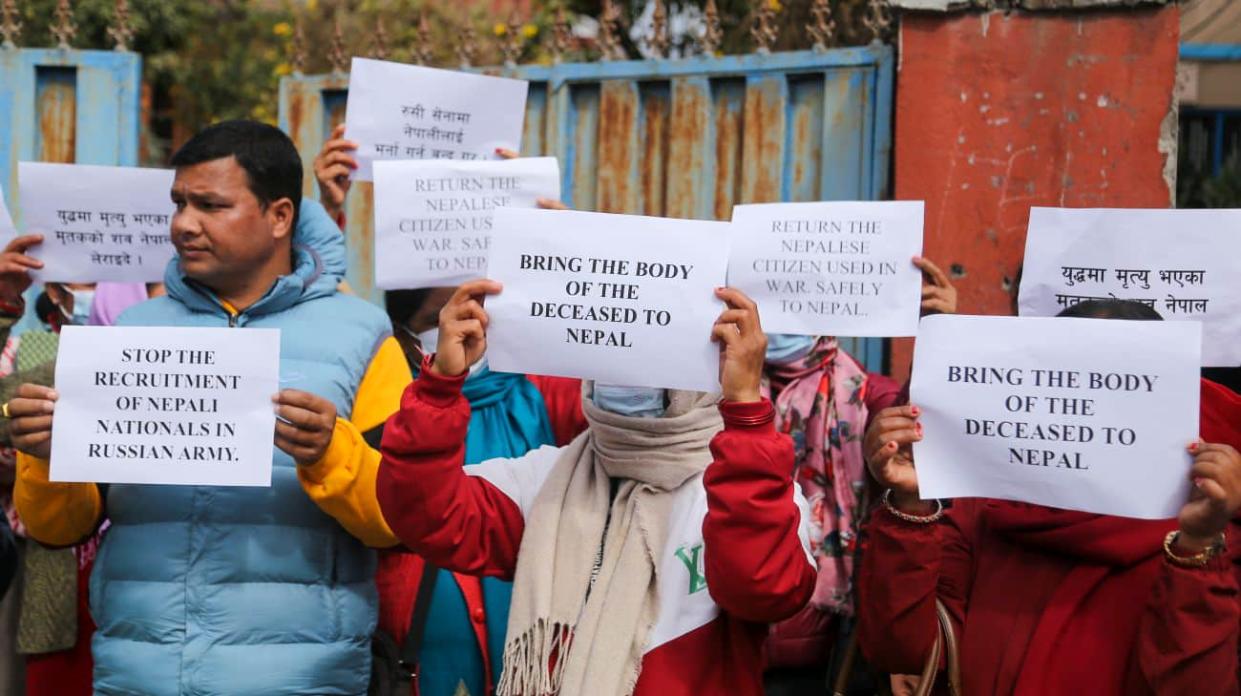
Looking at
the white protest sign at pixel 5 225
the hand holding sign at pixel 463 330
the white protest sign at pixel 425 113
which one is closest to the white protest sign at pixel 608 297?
the hand holding sign at pixel 463 330

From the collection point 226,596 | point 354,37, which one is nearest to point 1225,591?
point 226,596

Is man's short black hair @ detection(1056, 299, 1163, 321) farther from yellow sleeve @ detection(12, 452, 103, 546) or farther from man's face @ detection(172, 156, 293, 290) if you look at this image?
yellow sleeve @ detection(12, 452, 103, 546)

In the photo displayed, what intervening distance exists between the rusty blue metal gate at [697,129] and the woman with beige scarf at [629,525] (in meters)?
1.99

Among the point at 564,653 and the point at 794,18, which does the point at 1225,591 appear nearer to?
the point at 564,653

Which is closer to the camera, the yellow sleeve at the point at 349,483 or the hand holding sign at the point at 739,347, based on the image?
the hand holding sign at the point at 739,347

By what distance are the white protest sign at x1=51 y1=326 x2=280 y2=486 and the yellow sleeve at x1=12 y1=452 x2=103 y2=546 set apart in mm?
199

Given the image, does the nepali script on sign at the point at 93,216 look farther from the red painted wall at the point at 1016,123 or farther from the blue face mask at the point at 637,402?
the red painted wall at the point at 1016,123

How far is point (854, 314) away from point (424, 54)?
8.58 feet

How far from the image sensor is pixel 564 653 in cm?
292

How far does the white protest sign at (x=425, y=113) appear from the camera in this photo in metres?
4.11

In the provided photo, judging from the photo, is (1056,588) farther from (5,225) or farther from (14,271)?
(5,225)

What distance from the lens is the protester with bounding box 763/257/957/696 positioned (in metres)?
3.89

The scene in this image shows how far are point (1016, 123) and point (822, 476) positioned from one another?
140 centimetres

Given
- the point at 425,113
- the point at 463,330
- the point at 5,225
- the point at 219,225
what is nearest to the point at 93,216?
the point at 5,225
